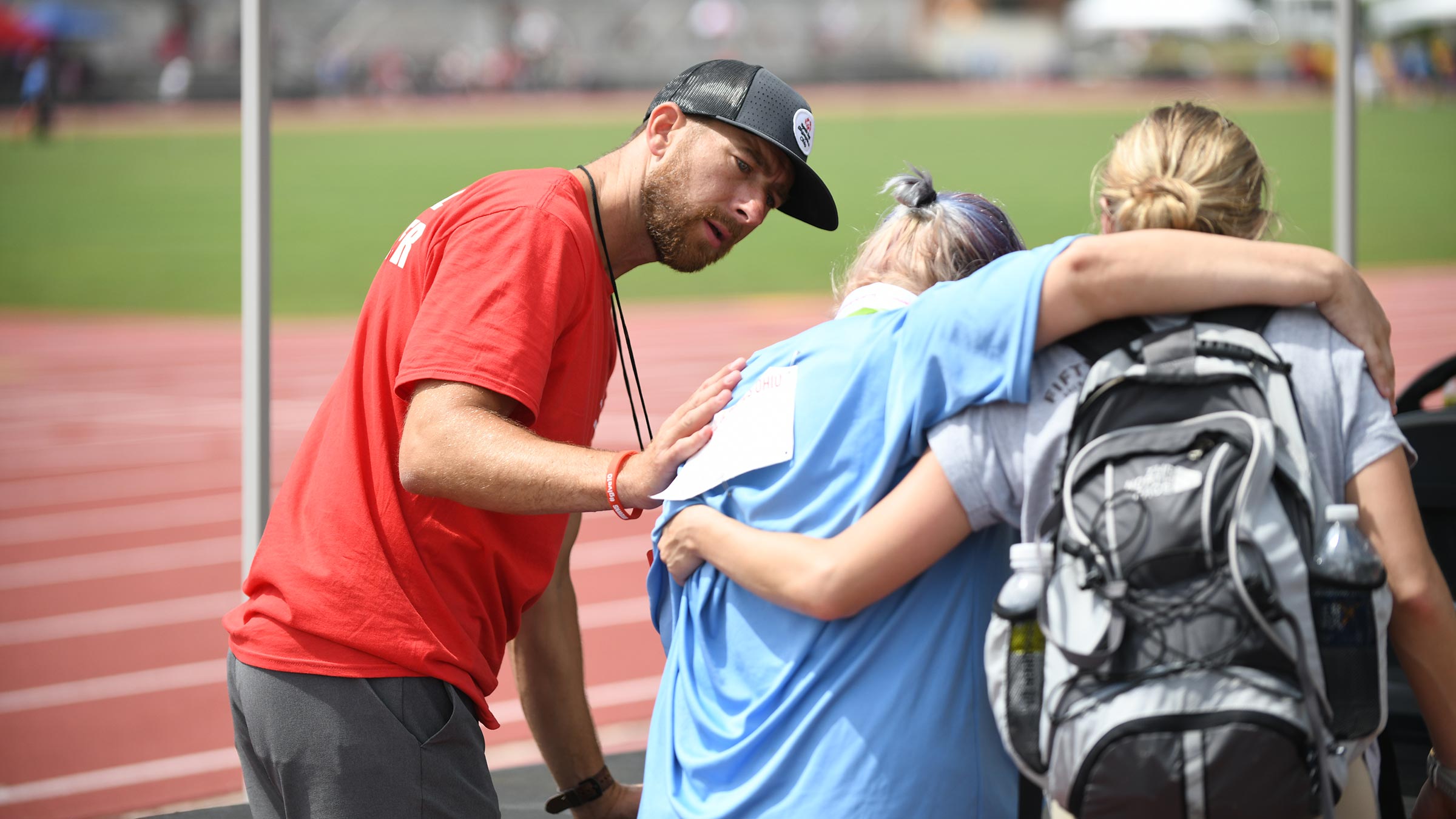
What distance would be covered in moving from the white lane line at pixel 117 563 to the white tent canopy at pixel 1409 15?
56.1 m

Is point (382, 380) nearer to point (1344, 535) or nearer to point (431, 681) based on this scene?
point (431, 681)

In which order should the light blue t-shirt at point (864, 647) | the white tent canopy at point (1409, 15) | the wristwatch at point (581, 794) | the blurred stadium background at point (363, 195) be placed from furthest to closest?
1. the white tent canopy at point (1409, 15)
2. the blurred stadium background at point (363, 195)
3. the wristwatch at point (581, 794)
4. the light blue t-shirt at point (864, 647)

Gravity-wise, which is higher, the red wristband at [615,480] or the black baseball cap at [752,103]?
the black baseball cap at [752,103]

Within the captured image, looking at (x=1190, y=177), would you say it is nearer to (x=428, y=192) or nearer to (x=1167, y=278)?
(x=1167, y=278)

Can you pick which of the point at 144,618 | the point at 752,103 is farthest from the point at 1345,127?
the point at 144,618

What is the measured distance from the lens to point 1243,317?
64.2 inches

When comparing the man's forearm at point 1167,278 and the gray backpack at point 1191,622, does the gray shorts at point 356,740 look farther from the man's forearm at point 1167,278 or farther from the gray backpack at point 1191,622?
the man's forearm at point 1167,278

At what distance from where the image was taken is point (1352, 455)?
1601 mm

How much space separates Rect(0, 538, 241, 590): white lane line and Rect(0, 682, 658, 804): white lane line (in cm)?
295

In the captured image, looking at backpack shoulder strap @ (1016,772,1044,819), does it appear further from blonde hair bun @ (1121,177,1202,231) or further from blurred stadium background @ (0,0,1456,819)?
blurred stadium background @ (0,0,1456,819)

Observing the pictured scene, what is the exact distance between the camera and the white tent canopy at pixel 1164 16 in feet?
191

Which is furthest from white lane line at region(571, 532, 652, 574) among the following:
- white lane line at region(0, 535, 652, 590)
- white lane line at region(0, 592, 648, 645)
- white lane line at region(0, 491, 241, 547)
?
white lane line at region(0, 491, 241, 547)

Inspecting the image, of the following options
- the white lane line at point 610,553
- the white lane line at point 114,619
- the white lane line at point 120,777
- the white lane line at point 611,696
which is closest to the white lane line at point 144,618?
the white lane line at point 114,619

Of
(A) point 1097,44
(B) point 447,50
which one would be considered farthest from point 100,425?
(A) point 1097,44
